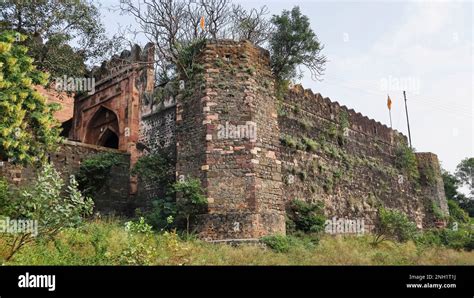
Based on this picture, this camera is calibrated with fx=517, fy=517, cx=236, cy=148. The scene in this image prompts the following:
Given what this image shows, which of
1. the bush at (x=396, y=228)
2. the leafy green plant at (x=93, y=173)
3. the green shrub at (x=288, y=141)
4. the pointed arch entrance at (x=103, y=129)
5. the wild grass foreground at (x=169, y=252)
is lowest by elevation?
the wild grass foreground at (x=169, y=252)

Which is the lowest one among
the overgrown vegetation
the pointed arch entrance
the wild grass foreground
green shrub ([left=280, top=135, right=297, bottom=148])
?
the wild grass foreground

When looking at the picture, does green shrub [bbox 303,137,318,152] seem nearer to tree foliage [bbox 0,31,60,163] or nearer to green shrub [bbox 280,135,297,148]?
green shrub [bbox 280,135,297,148]

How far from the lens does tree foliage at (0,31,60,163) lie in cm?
1167

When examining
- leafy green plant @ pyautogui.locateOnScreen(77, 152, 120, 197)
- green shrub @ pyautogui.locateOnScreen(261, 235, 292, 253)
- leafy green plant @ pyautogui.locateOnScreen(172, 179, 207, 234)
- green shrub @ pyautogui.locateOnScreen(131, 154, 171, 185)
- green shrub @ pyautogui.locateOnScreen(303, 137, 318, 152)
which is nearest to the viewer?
green shrub @ pyautogui.locateOnScreen(261, 235, 292, 253)

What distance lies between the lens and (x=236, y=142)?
13.5 meters

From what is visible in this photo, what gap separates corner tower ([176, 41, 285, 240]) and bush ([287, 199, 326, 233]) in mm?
1169

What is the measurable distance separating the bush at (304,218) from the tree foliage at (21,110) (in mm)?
6849

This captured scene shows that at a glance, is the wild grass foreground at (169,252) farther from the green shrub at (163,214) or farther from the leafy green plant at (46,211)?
the green shrub at (163,214)

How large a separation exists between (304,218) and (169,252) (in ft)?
19.1

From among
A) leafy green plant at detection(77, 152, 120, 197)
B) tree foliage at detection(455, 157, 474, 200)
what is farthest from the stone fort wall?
tree foliage at detection(455, 157, 474, 200)

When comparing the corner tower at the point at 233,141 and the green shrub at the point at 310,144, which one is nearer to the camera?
the corner tower at the point at 233,141

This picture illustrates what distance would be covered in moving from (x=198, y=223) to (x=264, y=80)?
180 inches

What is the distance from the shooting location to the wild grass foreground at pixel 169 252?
9109 mm

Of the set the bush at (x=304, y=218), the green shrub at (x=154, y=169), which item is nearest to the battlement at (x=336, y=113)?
the bush at (x=304, y=218)
